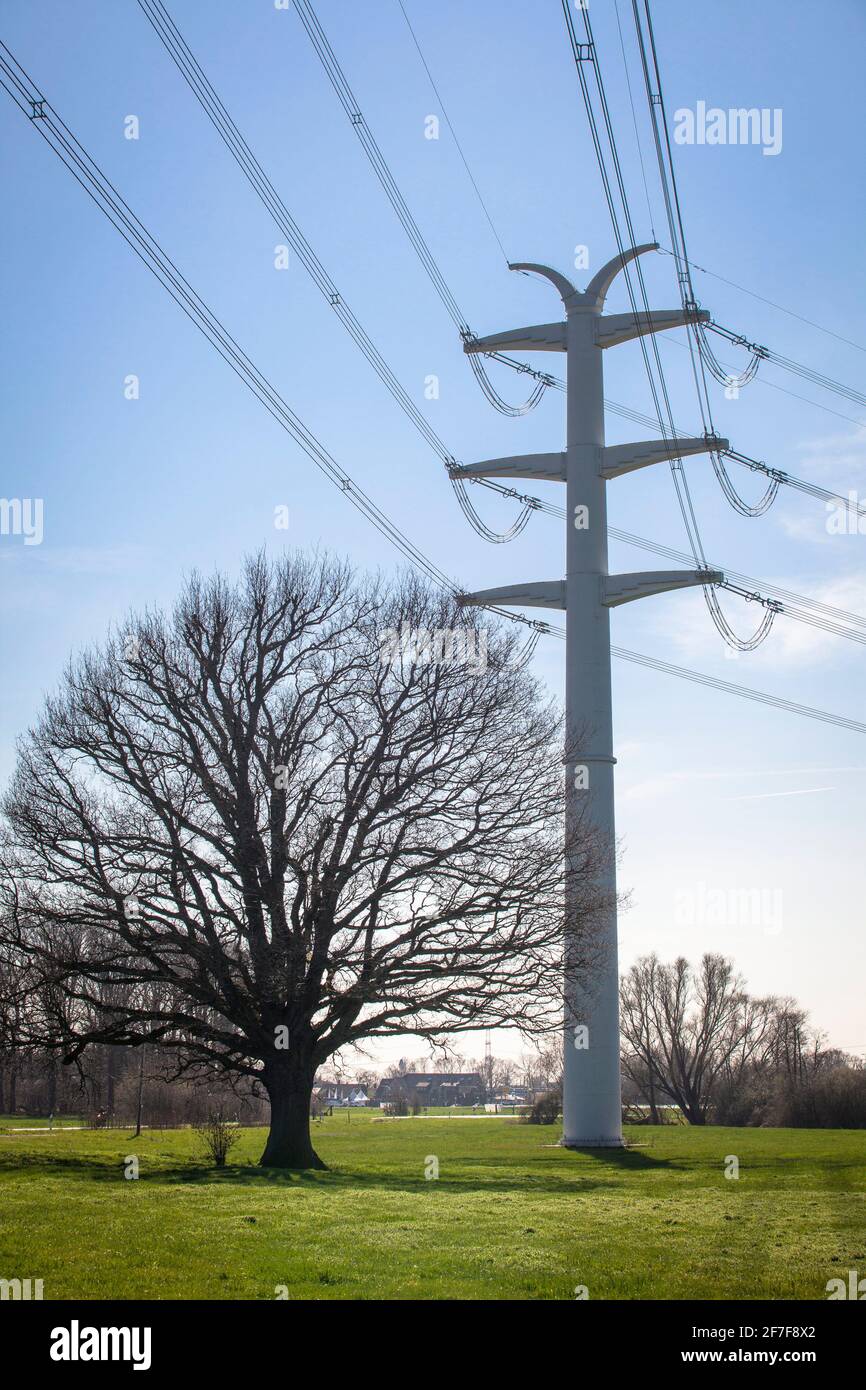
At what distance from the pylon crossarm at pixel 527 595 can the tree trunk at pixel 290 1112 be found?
17.1 m

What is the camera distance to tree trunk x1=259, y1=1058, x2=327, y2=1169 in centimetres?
2692

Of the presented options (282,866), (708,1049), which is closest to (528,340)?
(282,866)

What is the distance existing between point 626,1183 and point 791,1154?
Answer: 36.3 ft

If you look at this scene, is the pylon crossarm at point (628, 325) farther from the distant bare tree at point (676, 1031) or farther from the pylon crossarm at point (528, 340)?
the distant bare tree at point (676, 1031)

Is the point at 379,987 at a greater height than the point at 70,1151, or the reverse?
the point at 379,987

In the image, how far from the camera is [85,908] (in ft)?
87.8

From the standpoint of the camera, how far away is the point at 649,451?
129 feet

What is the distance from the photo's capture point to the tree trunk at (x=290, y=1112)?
2692 centimetres

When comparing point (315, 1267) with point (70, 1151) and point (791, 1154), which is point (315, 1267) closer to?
point (70, 1151)

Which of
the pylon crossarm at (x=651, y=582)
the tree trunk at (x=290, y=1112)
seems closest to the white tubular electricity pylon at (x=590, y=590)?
the pylon crossarm at (x=651, y=582)

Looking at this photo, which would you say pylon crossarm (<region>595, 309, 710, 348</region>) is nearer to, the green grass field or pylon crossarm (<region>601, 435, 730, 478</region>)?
pylon crossarm (<region>601, 435, 730, 478</region>)

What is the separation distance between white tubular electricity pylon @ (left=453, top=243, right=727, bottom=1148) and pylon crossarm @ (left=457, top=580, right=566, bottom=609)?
33mm

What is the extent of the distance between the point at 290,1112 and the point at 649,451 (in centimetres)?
2300
